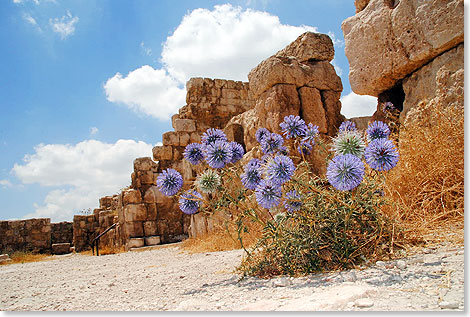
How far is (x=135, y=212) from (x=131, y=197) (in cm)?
46

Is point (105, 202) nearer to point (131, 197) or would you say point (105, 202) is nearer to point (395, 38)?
point (131, 197)

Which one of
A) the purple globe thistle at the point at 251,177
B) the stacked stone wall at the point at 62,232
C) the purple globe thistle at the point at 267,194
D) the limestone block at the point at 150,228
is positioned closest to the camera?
the purple globe thistle at the point at 267,194

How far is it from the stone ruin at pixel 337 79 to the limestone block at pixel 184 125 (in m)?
0.06

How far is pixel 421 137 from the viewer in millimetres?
3242

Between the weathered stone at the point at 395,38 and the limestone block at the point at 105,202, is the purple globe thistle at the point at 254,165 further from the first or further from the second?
the limestone block at the point at 105,202

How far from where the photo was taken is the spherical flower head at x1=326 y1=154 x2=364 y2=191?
2.11m

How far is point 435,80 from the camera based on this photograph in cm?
348

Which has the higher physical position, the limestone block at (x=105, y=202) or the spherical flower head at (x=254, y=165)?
the limestone block at (x=105, y=202)

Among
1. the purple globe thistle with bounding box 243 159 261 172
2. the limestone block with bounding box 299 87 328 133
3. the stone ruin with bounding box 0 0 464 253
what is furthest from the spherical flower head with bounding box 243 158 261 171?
the limestone block with bounding box 299 87 328 133

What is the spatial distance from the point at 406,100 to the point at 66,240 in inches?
569

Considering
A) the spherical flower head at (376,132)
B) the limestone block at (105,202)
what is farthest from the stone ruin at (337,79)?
the limestone block at (105,202)

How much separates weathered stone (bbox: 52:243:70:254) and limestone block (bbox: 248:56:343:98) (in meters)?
11.5

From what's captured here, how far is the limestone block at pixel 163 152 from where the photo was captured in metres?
10.4

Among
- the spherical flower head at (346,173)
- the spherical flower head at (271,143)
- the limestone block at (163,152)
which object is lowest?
the spherical flower head at (346,173)
